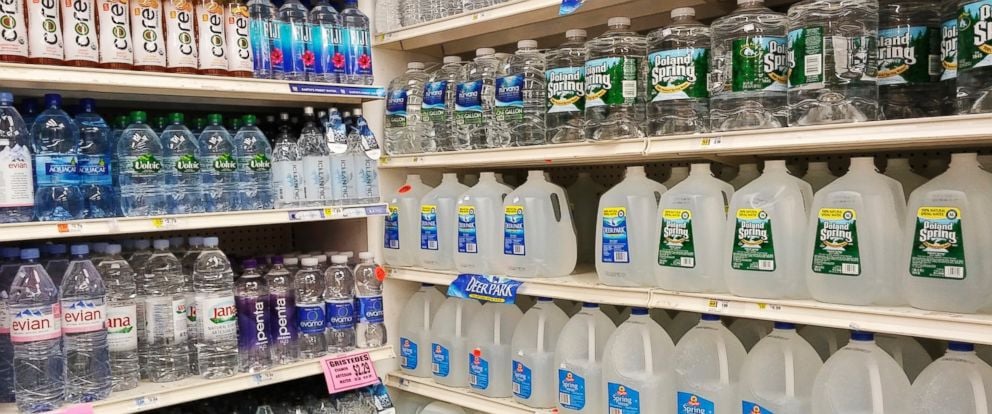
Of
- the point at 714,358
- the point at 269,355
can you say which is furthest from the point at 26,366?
the point at 714,358

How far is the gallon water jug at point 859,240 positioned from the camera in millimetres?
1793

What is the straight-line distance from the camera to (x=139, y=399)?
224 cm

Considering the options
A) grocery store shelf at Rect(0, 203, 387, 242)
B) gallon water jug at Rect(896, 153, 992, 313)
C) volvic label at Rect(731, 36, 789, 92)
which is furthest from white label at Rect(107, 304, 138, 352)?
gallon water jug at Rect(896, 153, 992, 313)

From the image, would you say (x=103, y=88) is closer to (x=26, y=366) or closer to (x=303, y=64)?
(x=303, y=64)

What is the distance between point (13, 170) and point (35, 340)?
19.8 inches

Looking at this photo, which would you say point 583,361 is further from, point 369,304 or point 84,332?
point 84,332

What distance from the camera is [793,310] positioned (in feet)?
6.01

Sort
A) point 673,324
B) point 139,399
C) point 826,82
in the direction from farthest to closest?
point 673,324
point 139,399
point 826,82

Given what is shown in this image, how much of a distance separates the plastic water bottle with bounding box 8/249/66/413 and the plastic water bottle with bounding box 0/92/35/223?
0.15 m

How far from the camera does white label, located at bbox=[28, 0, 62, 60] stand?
208 cm

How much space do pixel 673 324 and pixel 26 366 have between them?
6.82ft

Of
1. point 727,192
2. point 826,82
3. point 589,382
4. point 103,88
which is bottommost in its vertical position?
point 589,382

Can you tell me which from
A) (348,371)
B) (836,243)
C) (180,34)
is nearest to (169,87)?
(180,34)

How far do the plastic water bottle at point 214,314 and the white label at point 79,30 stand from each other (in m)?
0.72
